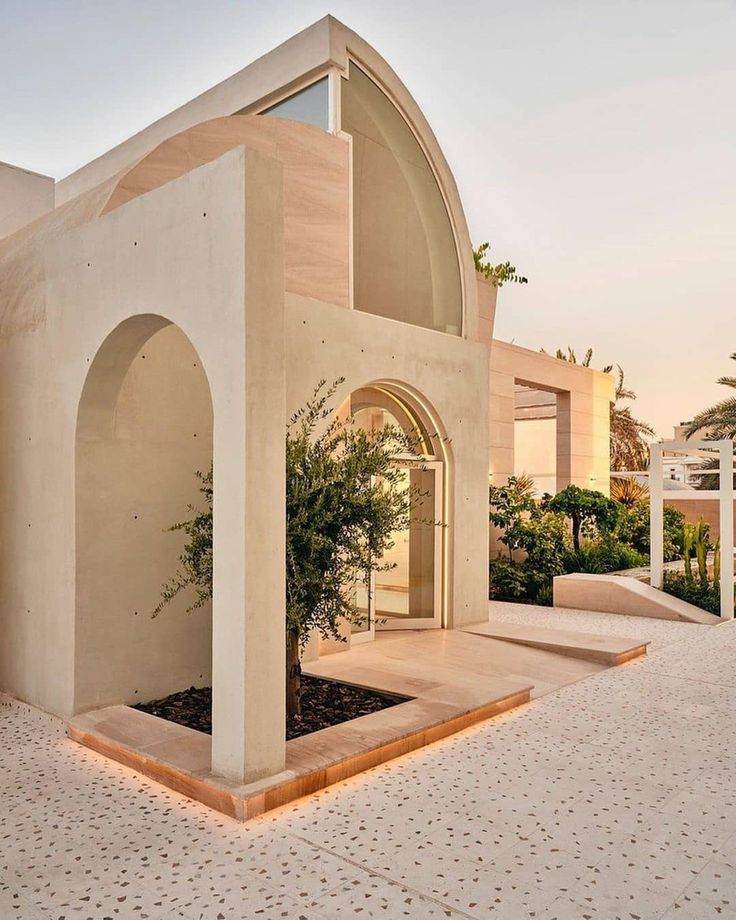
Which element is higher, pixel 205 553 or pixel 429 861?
pixel 205 553

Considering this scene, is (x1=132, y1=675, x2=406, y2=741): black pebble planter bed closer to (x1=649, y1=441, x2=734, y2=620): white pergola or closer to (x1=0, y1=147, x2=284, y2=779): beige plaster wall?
(x1=0, y1=147, x2=284, y2=779): beige plaster wall

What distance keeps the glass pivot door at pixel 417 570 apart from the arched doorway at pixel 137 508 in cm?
306

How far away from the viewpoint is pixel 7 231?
10.7 m

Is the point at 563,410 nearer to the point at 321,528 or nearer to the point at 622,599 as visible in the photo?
the point at 622,599

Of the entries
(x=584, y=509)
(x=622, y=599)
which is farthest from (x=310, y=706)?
(x=584, y=509)

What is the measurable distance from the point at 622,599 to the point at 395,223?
6.15 meters

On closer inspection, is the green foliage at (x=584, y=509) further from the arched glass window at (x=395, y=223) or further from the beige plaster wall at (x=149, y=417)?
the beige plaster wall at (x=149, y=417)

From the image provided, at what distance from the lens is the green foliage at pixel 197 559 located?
5.45m

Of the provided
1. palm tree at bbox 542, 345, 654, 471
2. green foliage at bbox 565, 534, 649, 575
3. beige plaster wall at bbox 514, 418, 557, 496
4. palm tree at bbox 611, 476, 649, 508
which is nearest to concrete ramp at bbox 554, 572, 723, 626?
green foliage at bbox 565, 534, 649, 575

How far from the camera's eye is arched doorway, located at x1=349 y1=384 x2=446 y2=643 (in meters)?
9.09

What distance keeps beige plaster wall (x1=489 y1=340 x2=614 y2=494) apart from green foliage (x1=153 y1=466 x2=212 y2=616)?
8.97m

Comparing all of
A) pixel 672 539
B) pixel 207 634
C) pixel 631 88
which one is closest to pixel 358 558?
pixel 207 634

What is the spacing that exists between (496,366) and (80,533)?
34.8 feet

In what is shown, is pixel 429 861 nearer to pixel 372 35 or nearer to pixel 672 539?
pixel 372 35
